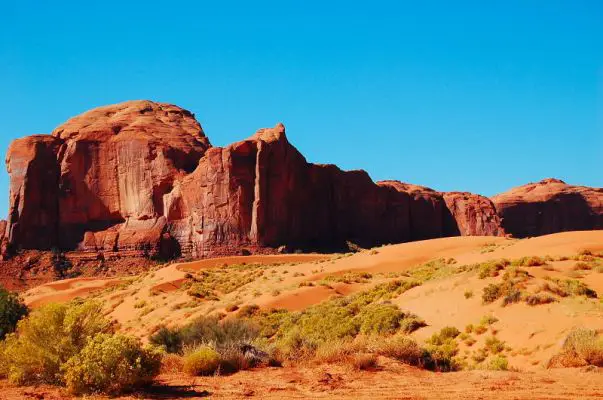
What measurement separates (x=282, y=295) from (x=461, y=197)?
70070 millimetres

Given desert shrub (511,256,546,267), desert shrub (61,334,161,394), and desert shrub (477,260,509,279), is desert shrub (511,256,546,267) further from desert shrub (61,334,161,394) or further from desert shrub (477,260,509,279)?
desert shrub (61,334,161,394)

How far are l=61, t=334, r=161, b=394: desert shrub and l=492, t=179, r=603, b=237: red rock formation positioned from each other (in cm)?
9628

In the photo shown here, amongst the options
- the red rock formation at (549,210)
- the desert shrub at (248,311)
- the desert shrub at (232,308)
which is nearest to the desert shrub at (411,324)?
the desert shrub at (248,311)

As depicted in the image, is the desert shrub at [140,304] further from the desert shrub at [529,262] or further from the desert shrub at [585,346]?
the desert shrub at [585,346]

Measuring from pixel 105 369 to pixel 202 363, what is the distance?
92.9 inches

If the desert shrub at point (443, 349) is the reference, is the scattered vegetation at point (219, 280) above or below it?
above

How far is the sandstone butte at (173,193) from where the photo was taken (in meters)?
A: 71.2

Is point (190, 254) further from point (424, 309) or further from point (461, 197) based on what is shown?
point (424, 309)

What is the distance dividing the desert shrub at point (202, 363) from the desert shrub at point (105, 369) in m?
1.68

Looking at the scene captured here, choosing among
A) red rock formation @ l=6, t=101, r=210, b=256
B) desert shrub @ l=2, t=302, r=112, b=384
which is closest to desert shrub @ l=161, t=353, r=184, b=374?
desert shrub @ l=2, t=302, r=112, b=384

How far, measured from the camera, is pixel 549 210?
105750mm

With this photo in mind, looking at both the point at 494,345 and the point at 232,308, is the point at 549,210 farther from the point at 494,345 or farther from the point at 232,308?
the point at 494,345

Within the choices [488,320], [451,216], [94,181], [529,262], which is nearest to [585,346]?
[488,320]

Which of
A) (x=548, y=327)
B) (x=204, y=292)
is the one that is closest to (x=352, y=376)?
(x=548, y=327)
